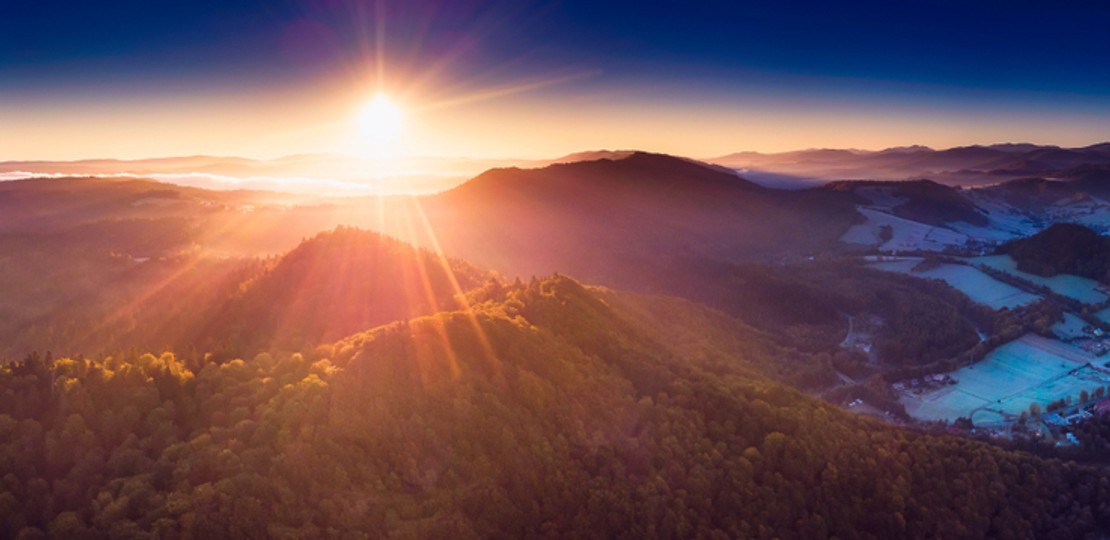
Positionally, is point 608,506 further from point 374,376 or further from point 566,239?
point 566,239

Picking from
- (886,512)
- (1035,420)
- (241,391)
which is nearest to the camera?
(241,391)

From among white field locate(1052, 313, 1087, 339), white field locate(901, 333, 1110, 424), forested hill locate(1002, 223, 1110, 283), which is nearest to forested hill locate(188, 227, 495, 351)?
white field locate(901, 333, 1110, 424)

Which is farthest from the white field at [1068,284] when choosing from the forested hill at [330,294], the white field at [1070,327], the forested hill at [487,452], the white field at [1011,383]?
the forested hill at [330,294]

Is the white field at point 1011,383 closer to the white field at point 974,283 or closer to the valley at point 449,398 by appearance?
the valley at point 449,398

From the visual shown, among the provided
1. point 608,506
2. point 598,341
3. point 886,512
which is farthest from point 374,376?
point 886,512

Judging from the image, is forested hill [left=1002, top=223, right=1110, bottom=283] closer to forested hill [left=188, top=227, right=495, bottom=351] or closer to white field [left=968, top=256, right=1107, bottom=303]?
white field [left=968, top=256, right=1107, bottom=303]

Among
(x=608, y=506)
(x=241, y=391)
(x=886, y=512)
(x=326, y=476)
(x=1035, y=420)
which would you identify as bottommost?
(x=1035, y=420)
